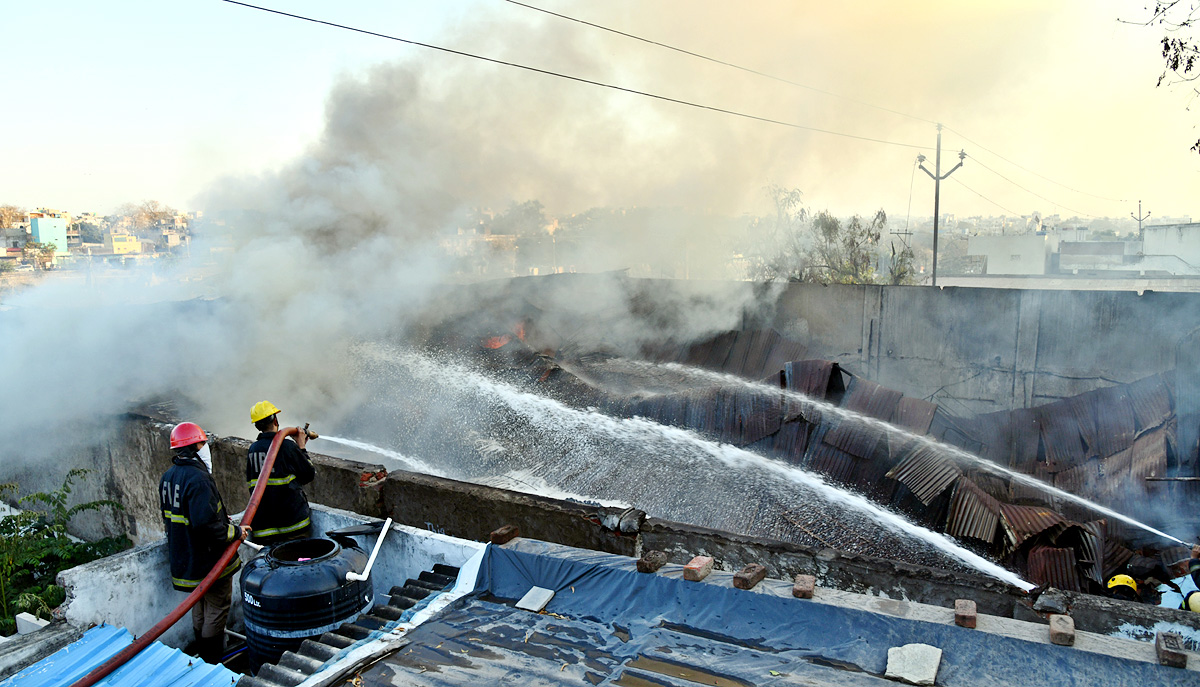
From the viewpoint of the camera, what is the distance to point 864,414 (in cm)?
789

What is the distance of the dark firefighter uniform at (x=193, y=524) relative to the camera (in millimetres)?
3729

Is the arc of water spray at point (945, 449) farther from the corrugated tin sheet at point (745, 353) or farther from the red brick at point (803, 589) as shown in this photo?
the red brick at point (803, 589)

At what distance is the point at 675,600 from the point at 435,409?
7.14 metres

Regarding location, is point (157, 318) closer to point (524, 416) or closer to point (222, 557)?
point (524, 416)

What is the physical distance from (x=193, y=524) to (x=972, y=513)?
222 inches

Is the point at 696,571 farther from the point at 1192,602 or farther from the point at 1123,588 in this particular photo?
the point at 1123,588

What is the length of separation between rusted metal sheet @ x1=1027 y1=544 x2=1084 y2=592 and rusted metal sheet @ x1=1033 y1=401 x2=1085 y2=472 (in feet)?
9.57

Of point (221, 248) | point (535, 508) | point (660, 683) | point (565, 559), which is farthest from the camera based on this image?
point (221, 248)

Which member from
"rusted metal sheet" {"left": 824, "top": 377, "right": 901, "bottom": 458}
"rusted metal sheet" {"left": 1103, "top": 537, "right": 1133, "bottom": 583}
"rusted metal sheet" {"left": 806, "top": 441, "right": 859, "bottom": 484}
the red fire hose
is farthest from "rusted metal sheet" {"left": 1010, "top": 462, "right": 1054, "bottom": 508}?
the red fire hose

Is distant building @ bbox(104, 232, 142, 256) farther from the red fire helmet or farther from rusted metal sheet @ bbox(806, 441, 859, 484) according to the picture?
rusted metal sheet @ bbox(806, 441, 859, 484)

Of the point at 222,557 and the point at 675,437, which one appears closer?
the point at 222,557

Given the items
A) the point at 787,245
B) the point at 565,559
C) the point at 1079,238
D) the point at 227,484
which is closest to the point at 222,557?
the point at 565,559

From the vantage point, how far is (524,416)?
356 inches

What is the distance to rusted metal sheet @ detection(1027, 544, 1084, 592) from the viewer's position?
538 centimetres
